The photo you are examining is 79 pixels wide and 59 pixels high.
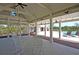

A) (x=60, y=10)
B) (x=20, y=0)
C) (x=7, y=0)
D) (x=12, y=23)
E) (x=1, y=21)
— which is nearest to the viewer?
(x=7, y=0)

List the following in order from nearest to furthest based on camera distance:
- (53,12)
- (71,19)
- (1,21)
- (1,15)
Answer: (53,12)
(71,19)
(1,15)
(1,21)

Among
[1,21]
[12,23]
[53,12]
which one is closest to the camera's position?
[53,12]

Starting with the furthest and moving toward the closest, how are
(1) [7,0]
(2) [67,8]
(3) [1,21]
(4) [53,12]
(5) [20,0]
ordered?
(3) [1,21] < (4) [53,12] < (2) [67,8] < (5) [20,0] < (1) [7,0]

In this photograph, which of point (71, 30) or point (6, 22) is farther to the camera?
point (71, 30)

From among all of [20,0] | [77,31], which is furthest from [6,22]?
[20,0]

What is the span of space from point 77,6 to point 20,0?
409 cm

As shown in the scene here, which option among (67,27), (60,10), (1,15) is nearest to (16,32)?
(1,15)

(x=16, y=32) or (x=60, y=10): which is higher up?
(x=60, y=10)

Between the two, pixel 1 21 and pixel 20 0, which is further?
pixel 1 21

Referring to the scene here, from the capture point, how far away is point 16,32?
1775cm

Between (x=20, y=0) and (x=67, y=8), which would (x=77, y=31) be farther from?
(x=20, y=0)

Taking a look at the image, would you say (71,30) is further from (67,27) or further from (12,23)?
(12,23)

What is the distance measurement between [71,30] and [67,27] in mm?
847

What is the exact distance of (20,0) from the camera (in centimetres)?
336
